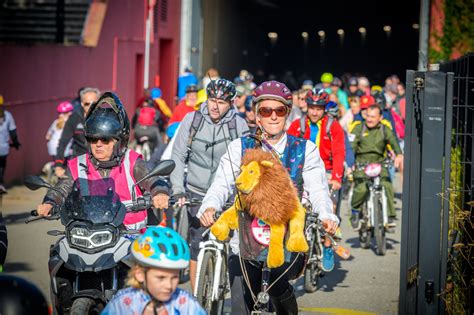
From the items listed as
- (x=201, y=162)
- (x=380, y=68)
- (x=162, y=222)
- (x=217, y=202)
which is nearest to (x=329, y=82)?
(x=162, y=222)

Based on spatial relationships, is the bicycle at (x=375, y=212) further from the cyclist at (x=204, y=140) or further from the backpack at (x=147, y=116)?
the backpack at (x=147, y=116)

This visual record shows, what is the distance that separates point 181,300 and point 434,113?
354cm

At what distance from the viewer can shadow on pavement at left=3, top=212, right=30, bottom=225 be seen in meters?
14.8

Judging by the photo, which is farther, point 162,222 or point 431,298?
point 162,222

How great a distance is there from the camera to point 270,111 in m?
7.04

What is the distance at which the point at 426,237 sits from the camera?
8164 mm

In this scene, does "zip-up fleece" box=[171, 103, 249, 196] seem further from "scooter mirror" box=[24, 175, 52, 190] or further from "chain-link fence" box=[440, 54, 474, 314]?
"scooter mirror" box=[24, 175, 52, 190]

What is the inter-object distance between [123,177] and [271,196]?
1254 mm

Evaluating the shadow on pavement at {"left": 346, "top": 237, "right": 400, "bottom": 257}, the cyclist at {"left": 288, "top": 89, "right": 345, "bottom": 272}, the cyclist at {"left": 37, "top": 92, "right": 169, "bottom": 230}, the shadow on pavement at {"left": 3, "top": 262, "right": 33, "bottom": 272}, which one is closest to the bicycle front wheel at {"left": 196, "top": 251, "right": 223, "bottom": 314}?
the cyclist at {"left": 37, "top": 92, "right": 169, "bottom": 230}

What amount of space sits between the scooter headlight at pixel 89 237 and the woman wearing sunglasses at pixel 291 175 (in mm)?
664

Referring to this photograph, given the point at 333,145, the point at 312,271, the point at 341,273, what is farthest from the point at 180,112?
the point at 312,271

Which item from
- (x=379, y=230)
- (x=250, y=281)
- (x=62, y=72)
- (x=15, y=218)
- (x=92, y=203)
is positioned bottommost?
(x=15, y=218)

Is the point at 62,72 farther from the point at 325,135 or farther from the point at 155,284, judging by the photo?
the point at 155,284

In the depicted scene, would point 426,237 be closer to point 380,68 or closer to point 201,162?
point 201,162
